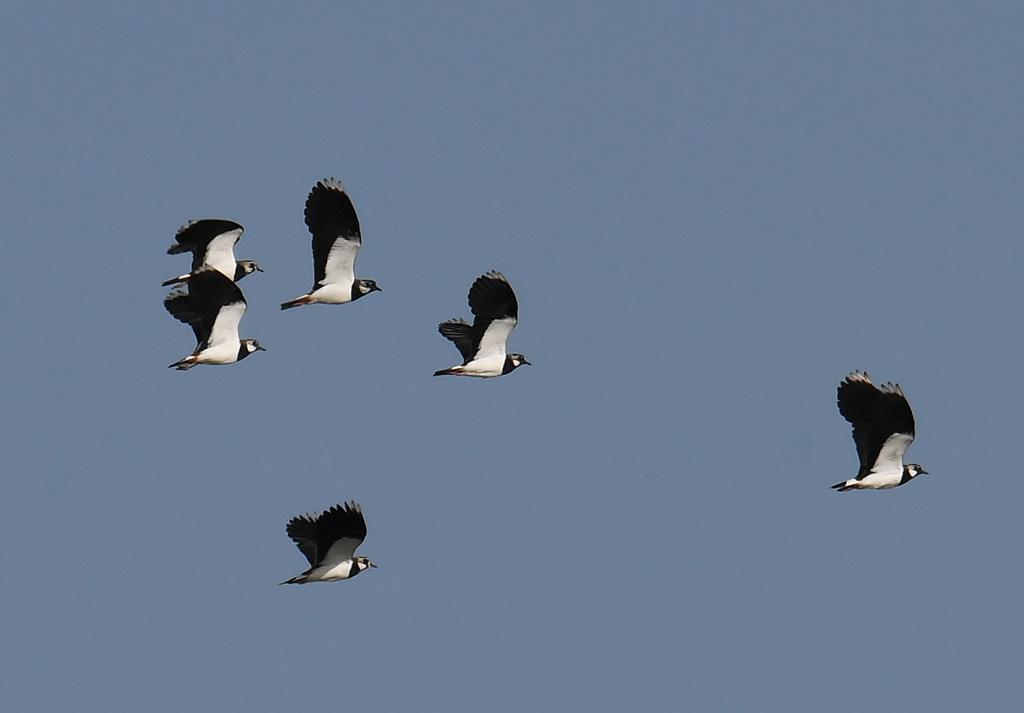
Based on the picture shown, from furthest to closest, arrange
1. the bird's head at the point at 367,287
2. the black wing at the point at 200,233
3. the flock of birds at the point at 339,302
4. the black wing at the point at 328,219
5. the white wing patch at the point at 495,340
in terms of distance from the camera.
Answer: the black wing at the point at 200,233 < the bird's head at the point at 367,287 < the white wing patch at the point at 495,340 < the black wing at the point at 328,219 < the flock of birds at the point at 339,302

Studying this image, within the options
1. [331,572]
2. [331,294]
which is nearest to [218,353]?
[331,294]

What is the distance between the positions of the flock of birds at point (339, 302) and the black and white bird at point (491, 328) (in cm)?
2

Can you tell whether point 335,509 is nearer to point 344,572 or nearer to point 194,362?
point 344,572

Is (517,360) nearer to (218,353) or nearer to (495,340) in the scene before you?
(495,340)

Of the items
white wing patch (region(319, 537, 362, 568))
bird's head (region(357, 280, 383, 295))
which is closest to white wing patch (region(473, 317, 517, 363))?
bird's head (region(357, 280, 383, 295))

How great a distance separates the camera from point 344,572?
40656 millimetres

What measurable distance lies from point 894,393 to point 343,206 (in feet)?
39.3

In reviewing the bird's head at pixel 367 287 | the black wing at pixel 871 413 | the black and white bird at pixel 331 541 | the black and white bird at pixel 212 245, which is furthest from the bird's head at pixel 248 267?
the black wing at pixel 871 413

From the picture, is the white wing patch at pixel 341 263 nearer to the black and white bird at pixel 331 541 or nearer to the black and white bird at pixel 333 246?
the black and white bird at pixel 333 246

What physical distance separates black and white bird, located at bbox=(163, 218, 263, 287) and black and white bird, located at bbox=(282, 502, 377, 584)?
22.5ft

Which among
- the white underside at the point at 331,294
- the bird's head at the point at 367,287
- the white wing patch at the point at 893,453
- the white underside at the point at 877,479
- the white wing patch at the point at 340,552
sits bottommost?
the white wing patch at the point at 340,552

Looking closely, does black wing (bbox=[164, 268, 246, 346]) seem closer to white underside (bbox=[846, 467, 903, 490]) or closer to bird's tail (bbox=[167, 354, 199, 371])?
bird's tail (bbox=[167, 354, 199, 371])

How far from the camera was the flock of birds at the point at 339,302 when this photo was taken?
40.6 m

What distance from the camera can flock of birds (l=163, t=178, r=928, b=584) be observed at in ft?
133
